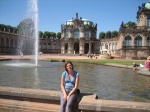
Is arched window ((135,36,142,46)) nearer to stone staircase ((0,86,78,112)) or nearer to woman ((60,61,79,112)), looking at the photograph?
woman ((60,61,79,112))

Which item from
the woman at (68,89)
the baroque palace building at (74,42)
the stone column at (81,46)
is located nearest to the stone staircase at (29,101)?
the woman at (68,89)

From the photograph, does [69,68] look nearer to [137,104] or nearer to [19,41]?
[137,104]

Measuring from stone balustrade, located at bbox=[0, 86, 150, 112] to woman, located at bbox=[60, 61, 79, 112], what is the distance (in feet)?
0.85

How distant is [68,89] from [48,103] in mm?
794

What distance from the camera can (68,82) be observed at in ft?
23.1

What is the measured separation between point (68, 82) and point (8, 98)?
218 centimetres

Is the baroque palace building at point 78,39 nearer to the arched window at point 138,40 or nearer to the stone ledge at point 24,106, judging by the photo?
the arched window at point 138,40

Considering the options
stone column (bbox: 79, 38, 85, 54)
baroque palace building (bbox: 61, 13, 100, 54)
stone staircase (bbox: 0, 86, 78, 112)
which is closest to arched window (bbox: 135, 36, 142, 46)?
baroque palace building (bbox: 61, 13, 100, 54)

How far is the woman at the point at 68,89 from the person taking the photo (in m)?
→ 6.39

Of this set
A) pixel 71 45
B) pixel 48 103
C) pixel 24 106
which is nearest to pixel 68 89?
pixel 48 103

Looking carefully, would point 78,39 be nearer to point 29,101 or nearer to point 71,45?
point 71,45

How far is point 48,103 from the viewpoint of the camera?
22.7 feet

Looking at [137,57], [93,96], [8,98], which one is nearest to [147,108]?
[93,96]

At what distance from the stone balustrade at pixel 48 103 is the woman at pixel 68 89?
260 millimetres
